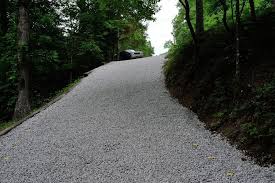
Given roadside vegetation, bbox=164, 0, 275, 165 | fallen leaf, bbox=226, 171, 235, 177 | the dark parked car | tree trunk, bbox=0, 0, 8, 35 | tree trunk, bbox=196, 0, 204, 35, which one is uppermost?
tree trunk, bbox=0, 0, 8, 35

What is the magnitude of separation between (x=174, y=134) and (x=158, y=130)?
532 mm

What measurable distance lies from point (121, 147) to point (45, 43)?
1131cm

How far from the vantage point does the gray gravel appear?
6.12 meters

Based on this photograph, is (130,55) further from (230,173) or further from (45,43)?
(230,173)

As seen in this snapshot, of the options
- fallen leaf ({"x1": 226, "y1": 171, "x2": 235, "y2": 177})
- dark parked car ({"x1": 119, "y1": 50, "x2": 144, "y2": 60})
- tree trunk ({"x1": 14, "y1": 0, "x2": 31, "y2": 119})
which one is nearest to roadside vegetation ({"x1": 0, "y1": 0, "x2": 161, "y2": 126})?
tree trunk ({"x1": 14, "y1": 0, "x2": 31, "y2": 119})

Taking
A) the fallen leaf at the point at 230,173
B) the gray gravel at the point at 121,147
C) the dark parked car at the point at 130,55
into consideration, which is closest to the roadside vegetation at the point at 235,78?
the gray gravel at the point at 121,147

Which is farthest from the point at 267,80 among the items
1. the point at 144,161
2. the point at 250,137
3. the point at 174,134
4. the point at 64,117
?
the point at 64,117

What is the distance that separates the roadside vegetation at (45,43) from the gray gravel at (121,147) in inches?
111

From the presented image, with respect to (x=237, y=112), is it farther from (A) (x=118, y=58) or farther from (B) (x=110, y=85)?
(A) (x=118, y=58)

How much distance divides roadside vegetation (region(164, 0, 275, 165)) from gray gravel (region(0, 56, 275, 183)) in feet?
1.33

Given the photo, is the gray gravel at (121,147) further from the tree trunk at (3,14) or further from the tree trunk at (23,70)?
the tree trunk at (3,14)

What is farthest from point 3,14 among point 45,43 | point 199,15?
point 199,15

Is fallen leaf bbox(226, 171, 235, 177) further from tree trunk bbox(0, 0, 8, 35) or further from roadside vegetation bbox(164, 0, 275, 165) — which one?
tree trunk bbox(0, 0, 8, 35)

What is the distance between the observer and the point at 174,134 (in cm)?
834
